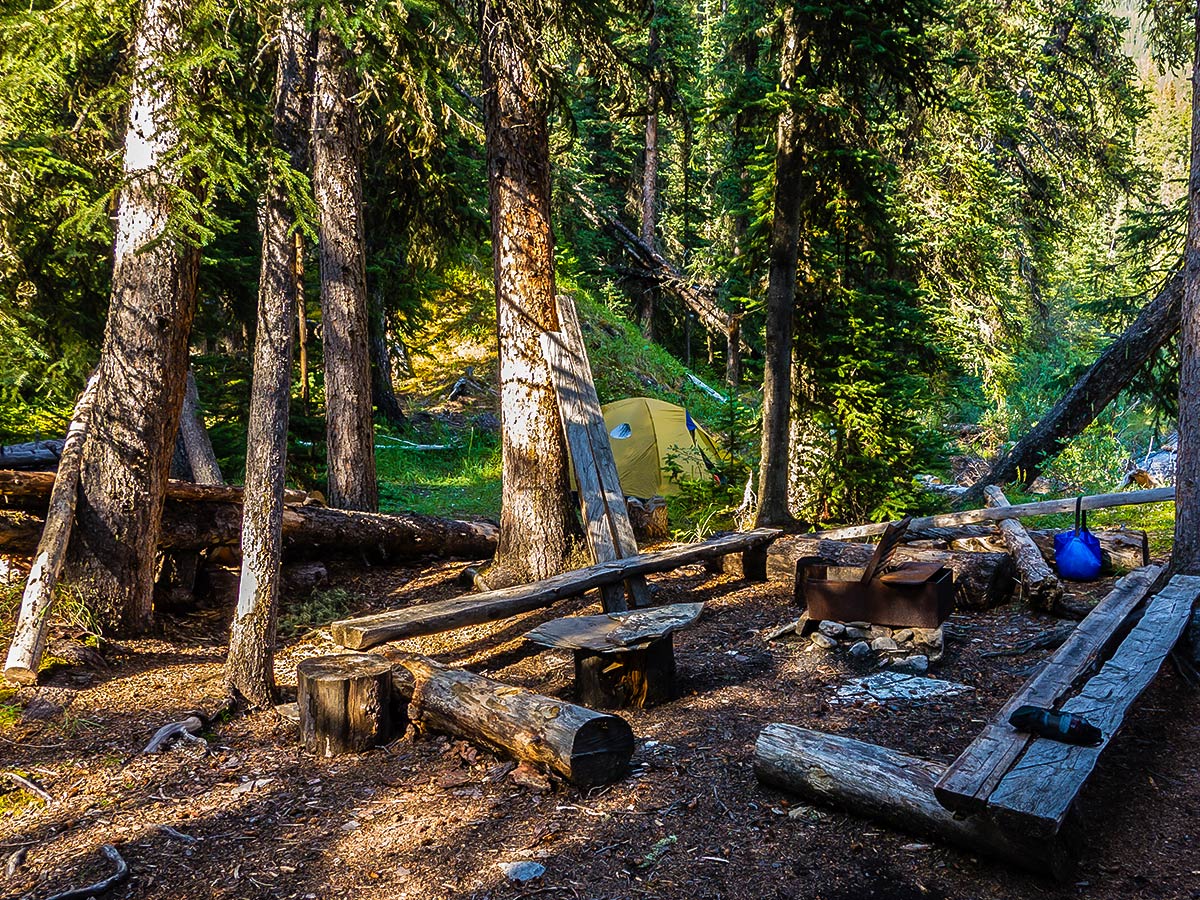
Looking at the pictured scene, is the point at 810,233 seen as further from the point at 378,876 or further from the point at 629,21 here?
the point at 378,876

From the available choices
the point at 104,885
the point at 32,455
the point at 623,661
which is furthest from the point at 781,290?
the point at 104,885

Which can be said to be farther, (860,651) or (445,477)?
(445,477)

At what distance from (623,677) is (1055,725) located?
2.73 meters

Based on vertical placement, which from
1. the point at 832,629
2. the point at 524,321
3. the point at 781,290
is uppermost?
the point at 781,290

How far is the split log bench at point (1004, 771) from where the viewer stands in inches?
132

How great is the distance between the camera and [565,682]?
612cm

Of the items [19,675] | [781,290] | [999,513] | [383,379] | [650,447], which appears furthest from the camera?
[383,379]

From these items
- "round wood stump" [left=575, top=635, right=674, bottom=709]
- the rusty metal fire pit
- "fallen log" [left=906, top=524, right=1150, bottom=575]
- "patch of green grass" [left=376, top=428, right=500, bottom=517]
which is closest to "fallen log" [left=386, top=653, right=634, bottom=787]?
"round wood stump" [left=575, top=635, right=674, bottom=709]

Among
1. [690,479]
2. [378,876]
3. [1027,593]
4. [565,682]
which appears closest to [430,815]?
[378,876]

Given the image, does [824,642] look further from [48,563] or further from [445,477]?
[445,477]

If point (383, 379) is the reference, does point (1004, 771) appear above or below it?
below

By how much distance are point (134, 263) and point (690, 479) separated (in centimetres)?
989

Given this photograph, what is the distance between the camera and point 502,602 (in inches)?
258

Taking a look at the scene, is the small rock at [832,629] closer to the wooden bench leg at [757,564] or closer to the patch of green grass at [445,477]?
the wooden bench leg at [757,564]
